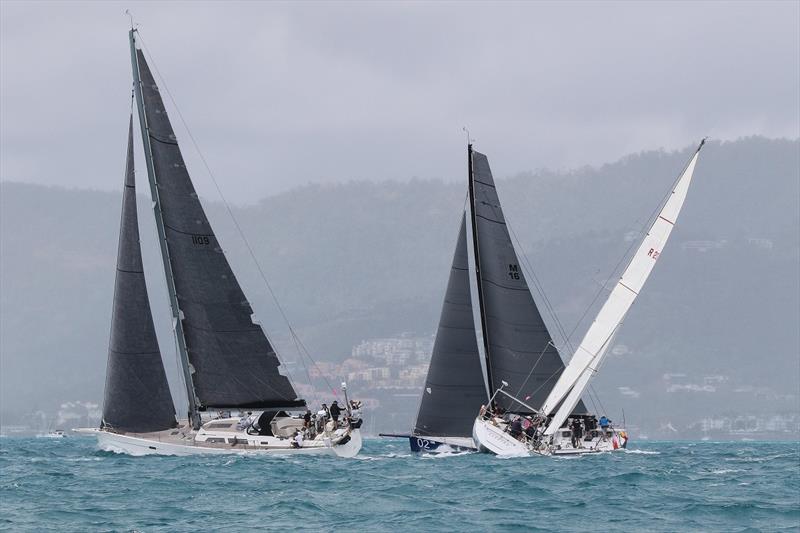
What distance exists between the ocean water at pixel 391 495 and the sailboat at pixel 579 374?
3.80 metres

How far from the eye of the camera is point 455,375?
65.2 meters

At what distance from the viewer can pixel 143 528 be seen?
3503 centimetres

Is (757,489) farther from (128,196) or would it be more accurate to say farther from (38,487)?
(128,196)

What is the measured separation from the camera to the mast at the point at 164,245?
5909 cm

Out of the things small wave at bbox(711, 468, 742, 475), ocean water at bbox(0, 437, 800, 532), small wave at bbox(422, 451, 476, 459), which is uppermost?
small wave at bbox(422, 451, 476, 459)

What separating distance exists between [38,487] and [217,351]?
14.4 m

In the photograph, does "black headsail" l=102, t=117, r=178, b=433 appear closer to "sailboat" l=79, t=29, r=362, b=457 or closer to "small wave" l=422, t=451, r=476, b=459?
"sailboat" l=79, t=29, r=362, b=457

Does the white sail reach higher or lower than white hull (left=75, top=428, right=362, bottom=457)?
higher

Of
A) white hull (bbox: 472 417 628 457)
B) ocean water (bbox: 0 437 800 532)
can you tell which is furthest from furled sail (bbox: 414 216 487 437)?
ocean water (bbox: 0 437 800 532)

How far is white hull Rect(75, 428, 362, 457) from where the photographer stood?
190ft

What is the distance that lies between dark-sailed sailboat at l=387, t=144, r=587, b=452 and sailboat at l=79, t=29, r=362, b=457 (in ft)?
23.8

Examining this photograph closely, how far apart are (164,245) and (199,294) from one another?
242 centimetres

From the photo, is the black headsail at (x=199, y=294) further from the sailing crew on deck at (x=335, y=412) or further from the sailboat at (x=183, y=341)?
the sailing crew on deck at (x=335, y=412)

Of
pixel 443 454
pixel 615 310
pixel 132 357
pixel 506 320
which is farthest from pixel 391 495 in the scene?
pixel 506 320
